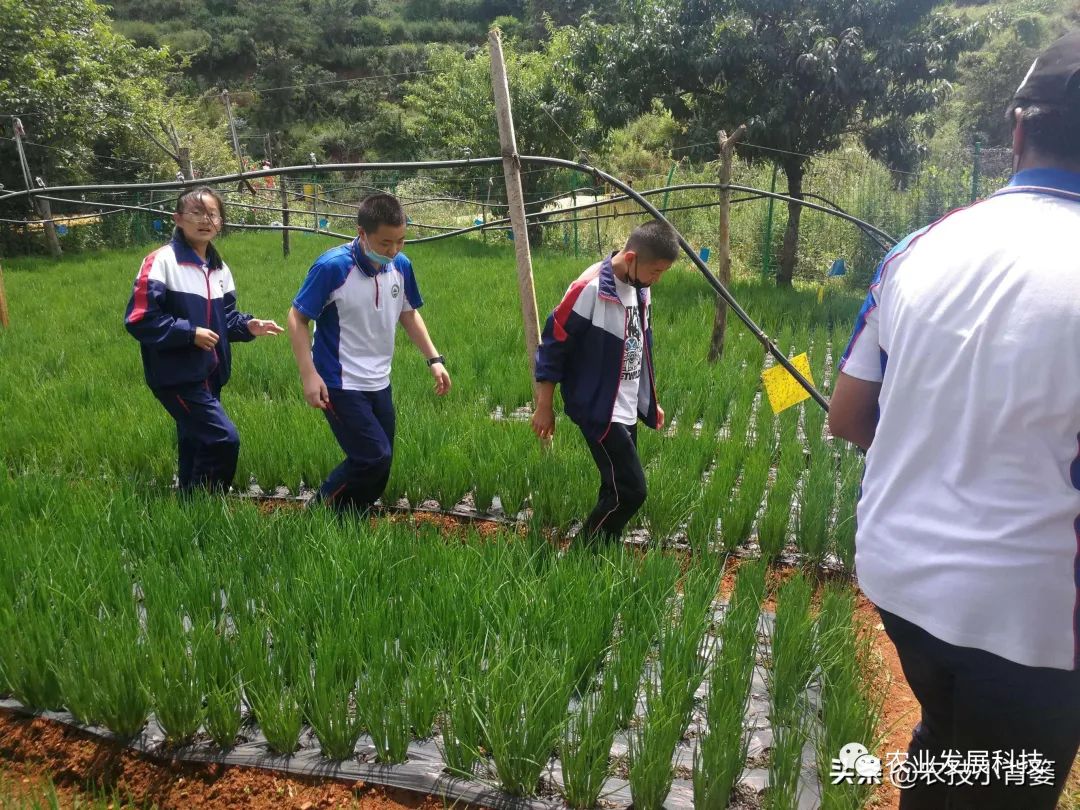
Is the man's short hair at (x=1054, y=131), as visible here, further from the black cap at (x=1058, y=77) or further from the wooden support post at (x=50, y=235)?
the wooden support post at (x=50, y=235)

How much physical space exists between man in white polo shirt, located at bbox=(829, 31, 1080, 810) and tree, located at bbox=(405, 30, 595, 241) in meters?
12.9

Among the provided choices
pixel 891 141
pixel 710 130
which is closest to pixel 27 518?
pixel 710 130

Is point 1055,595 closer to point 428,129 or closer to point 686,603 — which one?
point 686,603

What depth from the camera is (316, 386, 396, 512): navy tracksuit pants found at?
9.36 ft

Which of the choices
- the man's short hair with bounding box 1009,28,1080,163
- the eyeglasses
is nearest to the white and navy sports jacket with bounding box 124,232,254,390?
the eyeglasses

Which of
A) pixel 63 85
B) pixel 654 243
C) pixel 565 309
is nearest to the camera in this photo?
pixel 654 243

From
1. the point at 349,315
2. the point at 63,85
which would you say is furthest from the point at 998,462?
the point at 63,85

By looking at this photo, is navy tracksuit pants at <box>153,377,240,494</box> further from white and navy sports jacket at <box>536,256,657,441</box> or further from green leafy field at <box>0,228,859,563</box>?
white and navy sports jacket at <box>536,256,657,441</box>

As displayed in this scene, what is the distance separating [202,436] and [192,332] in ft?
1.48

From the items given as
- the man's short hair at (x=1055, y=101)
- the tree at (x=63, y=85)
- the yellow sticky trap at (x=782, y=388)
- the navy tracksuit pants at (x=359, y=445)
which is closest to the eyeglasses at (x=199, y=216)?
the navy tracksuit pants at (x=359, y=445)

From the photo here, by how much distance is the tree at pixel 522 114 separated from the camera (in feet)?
48.6

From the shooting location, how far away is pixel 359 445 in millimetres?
2863

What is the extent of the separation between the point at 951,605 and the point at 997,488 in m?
0.19

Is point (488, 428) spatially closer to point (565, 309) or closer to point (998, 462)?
point (565, 309)
